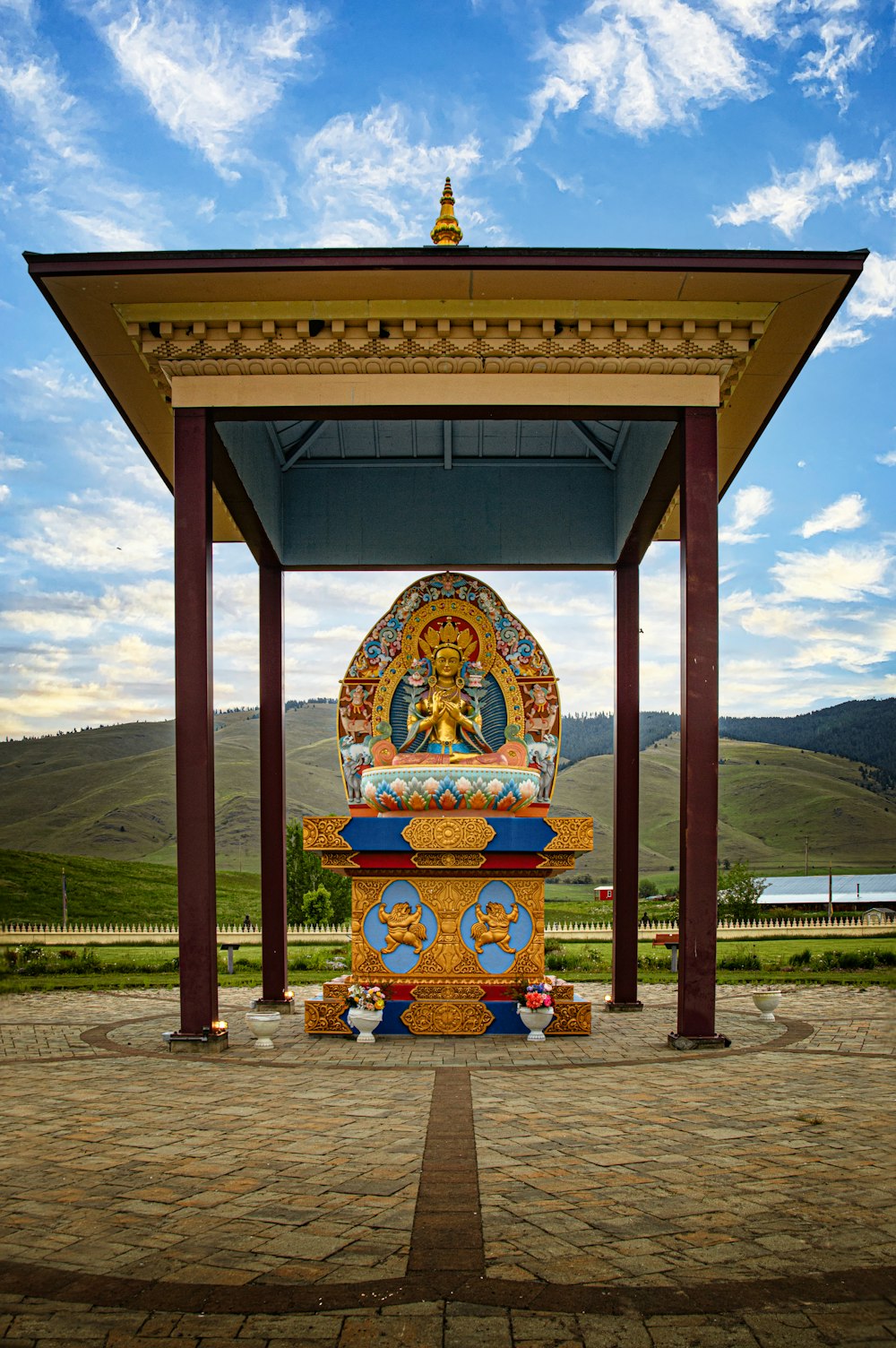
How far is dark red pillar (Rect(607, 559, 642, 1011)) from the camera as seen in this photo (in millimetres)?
13508

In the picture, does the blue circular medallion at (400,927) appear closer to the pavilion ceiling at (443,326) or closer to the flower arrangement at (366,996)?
the flower arrangement at (366,996)

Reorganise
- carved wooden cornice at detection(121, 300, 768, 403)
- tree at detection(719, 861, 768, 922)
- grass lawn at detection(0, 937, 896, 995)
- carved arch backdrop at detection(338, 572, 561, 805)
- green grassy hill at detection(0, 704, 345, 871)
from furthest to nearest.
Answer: green grassy hill at detection(0, 704, 345, 871)
tree at detection(719, 861, 768, 922)
grass lawn at detection(0, 937, 896, 995)
carved arch backdrop at detection(338, 572, 561, 805)
carved wooden cornice at detection(121, 300, 768, 403)

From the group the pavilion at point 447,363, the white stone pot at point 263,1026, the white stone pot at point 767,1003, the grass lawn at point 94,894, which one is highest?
the pavilion at point 447,363

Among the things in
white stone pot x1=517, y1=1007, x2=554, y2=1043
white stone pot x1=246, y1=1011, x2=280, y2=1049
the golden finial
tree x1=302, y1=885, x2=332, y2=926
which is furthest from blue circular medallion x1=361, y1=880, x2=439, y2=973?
tree x1=302, y1=885, x2=332, y2=926

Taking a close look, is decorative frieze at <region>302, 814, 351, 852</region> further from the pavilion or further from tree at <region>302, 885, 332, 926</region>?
tree at <region>302, 885, 332, 926</region>

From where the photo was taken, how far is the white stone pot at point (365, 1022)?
1130cm

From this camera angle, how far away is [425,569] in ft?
48.3

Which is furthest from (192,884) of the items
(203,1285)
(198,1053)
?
(203,1285)

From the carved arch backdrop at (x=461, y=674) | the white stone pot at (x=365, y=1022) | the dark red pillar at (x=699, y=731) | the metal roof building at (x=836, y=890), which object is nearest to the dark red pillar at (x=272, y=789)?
the carved arch backdrop at (x=461, y=674)

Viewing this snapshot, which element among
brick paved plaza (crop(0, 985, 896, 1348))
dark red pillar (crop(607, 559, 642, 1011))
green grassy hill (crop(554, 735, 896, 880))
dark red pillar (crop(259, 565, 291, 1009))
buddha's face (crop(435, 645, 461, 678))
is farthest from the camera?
green grassy hill (crop(554, 735, 896, 880))

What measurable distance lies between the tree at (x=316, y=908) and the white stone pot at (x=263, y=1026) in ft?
71.9

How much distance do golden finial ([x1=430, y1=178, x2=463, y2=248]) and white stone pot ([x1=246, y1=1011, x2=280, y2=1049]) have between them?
337 inches

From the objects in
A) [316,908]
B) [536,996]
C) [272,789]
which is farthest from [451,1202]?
[316,908]

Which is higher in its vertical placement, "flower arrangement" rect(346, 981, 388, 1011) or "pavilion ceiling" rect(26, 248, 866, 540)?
"pavilion ceiling" rect(26, 248, 866, 540)
